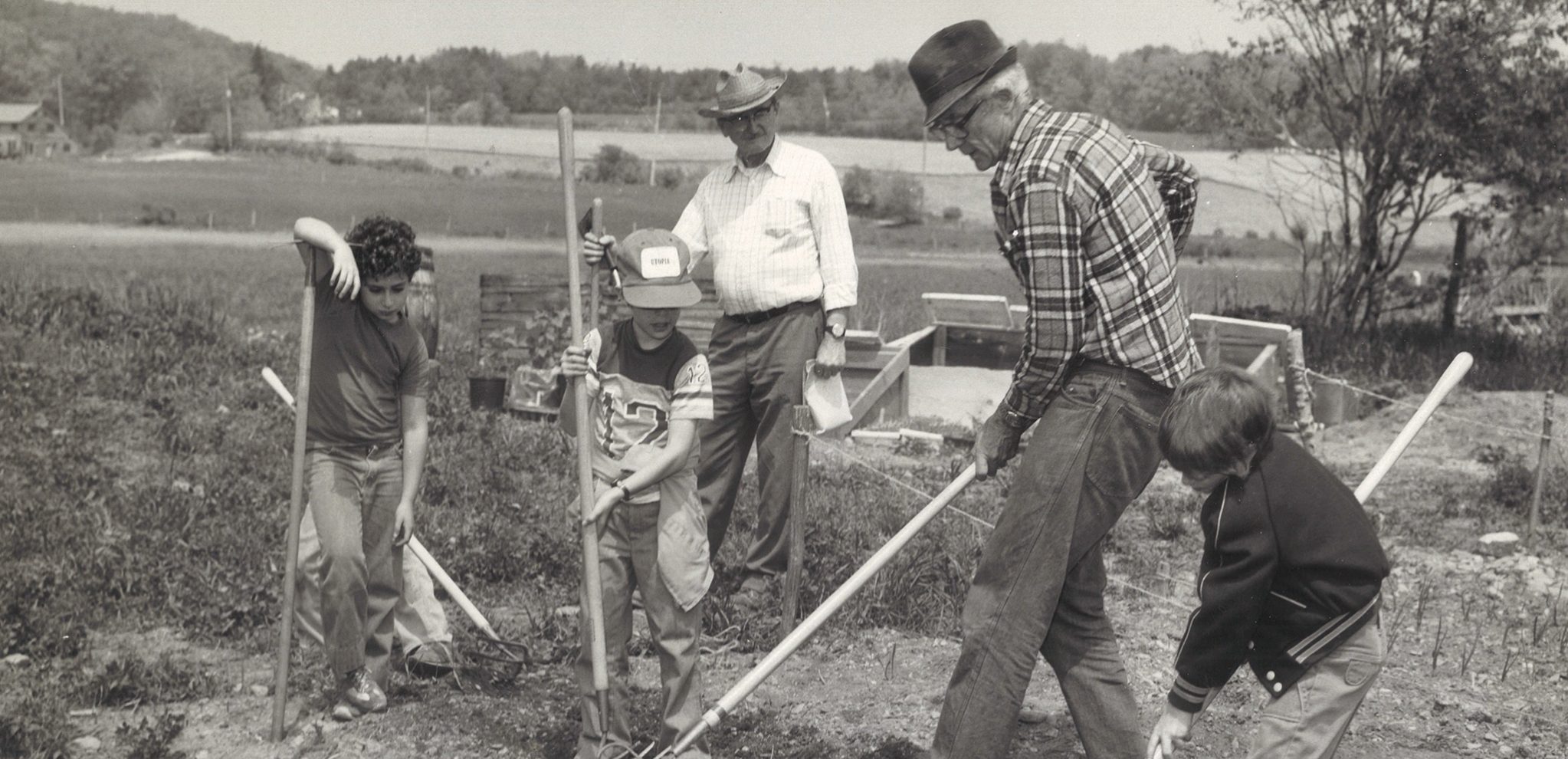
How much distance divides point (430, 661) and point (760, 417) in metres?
1.62

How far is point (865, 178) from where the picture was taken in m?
24.3

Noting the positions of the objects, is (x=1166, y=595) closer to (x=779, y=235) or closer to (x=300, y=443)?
(x=779, y=235)

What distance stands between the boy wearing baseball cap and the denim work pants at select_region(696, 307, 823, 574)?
1.56 m

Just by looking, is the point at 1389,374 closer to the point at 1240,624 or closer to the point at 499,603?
the point at 499,603

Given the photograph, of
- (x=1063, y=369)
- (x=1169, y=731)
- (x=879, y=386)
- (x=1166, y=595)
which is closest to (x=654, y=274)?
(x=1063, y=369)

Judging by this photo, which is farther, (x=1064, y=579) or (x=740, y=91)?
(x=740, y=91)

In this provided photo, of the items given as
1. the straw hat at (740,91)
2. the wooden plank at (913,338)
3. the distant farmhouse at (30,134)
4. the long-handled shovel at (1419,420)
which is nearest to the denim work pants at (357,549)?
the straw hat at (740,91)

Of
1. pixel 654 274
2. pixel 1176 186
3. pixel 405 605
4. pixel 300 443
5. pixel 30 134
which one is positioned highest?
pixel 1176 186

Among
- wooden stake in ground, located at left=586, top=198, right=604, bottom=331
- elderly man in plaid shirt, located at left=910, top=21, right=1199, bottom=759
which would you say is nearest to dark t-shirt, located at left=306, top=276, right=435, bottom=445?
wooden stake in ground, located at left=586, top=198, right=604, bottom=331

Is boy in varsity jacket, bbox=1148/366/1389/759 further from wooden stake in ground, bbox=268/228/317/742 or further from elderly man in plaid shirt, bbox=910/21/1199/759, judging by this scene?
wooden stake in ground, bbox=268/228/317/742

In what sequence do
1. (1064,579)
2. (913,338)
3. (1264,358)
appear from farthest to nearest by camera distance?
(913,338), (1264,358), (1064,579)

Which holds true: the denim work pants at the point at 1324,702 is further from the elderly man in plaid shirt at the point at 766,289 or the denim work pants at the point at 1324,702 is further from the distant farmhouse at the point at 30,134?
the distant farmhouse at the point at 30,134

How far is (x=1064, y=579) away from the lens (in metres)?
3.68

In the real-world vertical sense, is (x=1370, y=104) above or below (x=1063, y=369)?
above
